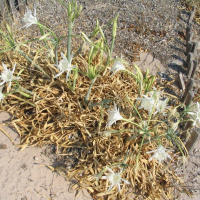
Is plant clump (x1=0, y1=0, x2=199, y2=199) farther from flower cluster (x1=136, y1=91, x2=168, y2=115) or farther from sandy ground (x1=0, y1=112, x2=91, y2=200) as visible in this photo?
flower cluster (x1=136, y1=91, x2=168, y2=115)

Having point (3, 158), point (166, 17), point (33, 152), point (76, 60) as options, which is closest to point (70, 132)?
point (33, 152)

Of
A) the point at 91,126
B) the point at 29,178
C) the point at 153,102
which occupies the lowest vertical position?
the point at 29,178

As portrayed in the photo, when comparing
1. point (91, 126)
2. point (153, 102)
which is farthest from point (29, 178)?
point (153, 102)

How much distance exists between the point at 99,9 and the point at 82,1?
0.28 meters

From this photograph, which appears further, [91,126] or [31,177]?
[91,126]

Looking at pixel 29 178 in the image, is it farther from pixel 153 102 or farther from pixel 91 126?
pixel 153 102

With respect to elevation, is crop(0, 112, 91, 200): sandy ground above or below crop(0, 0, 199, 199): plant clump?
below

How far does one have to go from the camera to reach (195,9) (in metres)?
3.28

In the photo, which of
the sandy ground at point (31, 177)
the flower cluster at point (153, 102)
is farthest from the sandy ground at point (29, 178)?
the flower cluster at point (153, 102)

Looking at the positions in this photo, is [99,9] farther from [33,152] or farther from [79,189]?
[79,189]

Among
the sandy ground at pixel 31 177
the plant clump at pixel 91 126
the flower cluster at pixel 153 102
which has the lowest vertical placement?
the sandy ground at pixel 31 177

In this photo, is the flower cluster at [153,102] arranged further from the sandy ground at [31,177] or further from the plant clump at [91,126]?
the sandy ground at [31,177]

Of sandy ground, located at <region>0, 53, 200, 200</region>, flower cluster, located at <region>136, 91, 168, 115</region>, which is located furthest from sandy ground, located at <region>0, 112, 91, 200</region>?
flower cluster, located at <region>136, 91, 168, 115</region>

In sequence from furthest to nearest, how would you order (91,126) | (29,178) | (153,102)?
(91,126), (29,178), (153,102)
